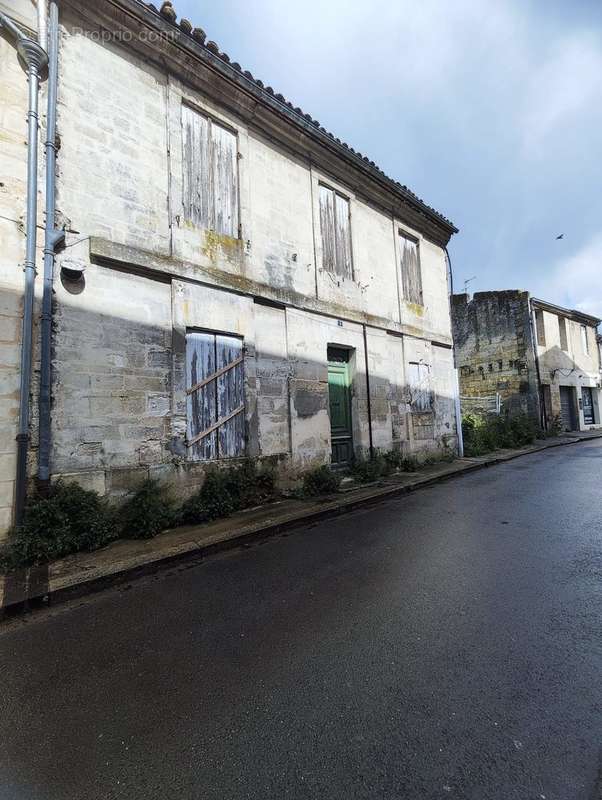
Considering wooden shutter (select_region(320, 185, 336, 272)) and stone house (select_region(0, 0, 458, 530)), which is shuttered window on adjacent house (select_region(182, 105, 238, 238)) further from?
wooden shutter (select_region(320, 185, 336, 272))

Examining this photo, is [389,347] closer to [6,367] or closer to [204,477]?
[204,477]

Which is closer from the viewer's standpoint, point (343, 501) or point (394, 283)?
point (343, 501)

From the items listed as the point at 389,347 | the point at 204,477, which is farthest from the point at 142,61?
the point at 389,347

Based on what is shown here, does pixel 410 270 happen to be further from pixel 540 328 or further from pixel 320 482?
pixel 540 328

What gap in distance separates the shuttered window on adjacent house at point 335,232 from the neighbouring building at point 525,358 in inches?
478

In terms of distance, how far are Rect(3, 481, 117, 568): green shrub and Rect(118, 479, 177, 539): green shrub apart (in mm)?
192

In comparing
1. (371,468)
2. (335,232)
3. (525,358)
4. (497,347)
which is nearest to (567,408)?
(525,358)

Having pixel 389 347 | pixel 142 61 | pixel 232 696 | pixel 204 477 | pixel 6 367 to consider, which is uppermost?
pixel 142 61

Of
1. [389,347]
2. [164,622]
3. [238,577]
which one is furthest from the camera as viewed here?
[389,347]

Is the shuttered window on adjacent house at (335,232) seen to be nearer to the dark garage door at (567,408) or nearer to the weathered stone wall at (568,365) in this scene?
the weathered stone wall at (568,365)

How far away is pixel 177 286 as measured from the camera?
5.95m

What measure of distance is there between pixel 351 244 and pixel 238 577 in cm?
780

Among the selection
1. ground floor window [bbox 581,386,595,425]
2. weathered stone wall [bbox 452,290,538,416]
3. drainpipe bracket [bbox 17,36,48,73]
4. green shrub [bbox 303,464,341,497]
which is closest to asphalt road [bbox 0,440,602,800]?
green shrub [bbox 303,464,341,497]

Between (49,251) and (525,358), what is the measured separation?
18.6 meters
